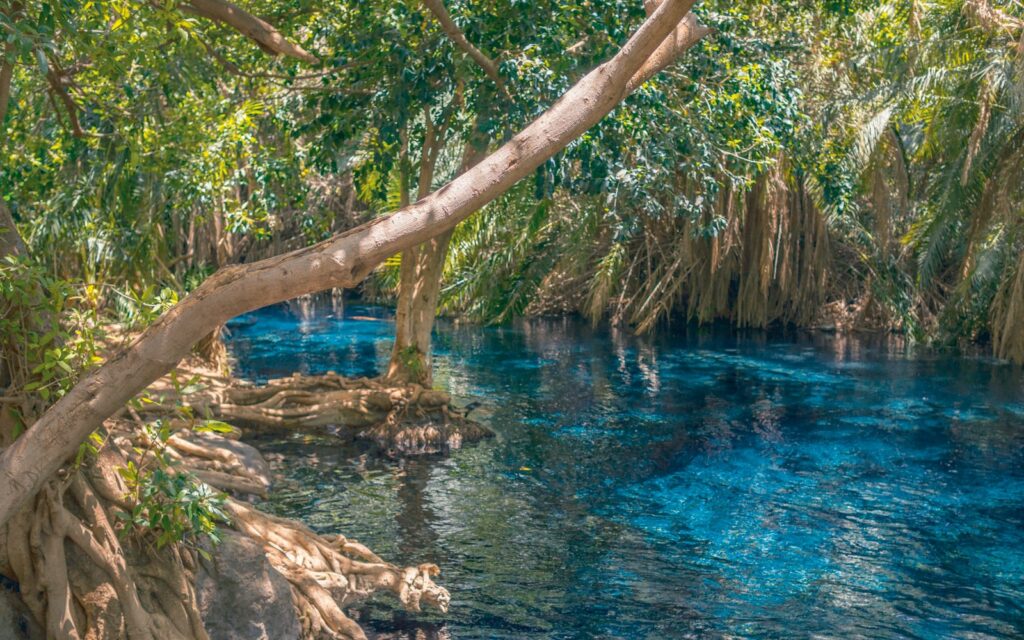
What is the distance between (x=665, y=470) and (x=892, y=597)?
4016 millimetres

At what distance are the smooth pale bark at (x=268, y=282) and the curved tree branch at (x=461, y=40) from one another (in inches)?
202

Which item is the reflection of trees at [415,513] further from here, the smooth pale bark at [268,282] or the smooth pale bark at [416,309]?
the smooth pale bark at [268,282]

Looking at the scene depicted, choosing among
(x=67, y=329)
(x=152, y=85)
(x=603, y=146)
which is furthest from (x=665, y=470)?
(x=67, y=329)

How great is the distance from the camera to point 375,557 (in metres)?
8.03

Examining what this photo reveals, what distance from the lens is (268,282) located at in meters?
4.72

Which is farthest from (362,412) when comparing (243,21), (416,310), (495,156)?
(495,156)

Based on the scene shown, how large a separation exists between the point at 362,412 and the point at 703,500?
172 inches

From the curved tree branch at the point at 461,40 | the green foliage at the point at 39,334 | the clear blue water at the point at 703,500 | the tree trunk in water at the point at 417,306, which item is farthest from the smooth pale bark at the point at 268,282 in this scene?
the tree trunk in water at the point at 417,306

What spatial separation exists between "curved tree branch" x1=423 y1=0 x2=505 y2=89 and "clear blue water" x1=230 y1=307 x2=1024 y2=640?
4039mm

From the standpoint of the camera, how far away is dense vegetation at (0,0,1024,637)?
587cm

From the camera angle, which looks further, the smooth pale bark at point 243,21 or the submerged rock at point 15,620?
the smooth pale bark at point 243,21

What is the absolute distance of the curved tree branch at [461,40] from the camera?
9.81m

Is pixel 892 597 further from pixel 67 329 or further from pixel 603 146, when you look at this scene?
pixel 67 329

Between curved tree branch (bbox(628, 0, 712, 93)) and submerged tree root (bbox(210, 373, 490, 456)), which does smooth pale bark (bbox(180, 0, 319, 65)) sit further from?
submerged tree root (bbox(210, 373, 490, 456))
